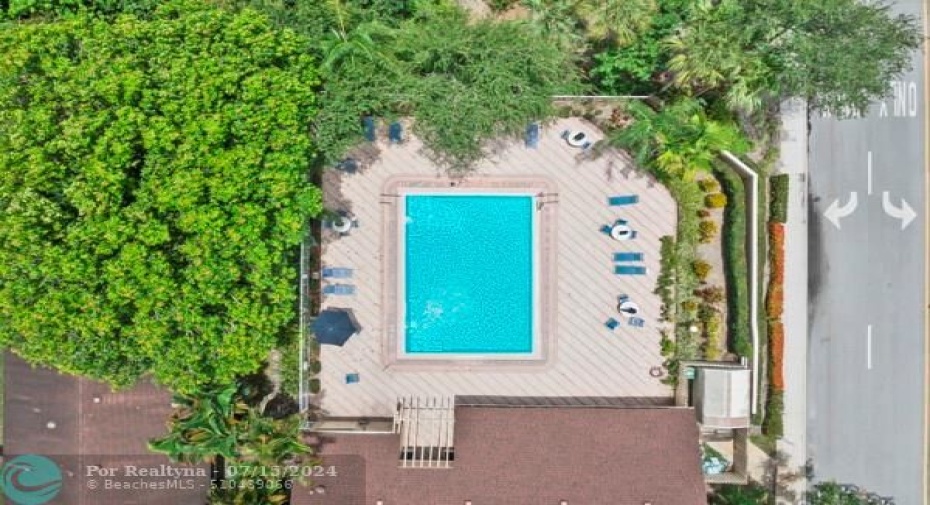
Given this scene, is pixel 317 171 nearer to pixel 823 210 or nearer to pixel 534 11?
pixel 534 11

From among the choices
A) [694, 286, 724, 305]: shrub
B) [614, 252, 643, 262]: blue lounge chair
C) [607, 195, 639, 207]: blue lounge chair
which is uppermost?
[607, 195, 639, 207]: blue lounge chair

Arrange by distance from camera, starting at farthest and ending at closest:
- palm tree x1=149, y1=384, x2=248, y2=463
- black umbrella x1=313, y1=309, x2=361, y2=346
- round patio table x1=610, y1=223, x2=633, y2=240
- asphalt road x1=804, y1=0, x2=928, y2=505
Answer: asphalt road x1=804, y1=0, x2=928, y2=505 < round patio table x1=610, y1=223, x2=633, y2=240 < black umbrella x1=313, y1=309, x2=361, y2=346 < palm tree x1=149, y1=384, x2=248, y2=463

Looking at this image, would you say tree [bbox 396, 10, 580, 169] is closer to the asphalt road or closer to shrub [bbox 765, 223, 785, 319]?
shrub [bbox 765, 223, 785, 319]

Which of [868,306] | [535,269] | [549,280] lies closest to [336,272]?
[535,269]

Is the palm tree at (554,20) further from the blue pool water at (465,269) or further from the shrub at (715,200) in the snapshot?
the shrub at (715,200)

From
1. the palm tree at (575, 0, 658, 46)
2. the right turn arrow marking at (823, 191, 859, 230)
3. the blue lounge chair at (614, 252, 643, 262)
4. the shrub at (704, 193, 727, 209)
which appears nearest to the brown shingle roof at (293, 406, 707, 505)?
the blue lounge chair at (614, 252, 643, 262)

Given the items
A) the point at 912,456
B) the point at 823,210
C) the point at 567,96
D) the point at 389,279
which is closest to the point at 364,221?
the point at 389,279
